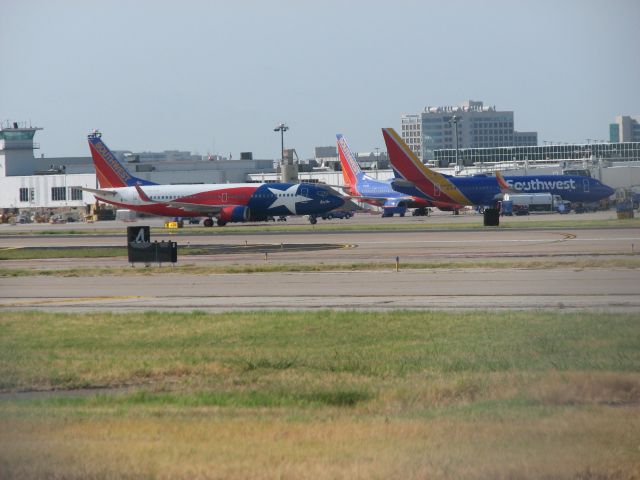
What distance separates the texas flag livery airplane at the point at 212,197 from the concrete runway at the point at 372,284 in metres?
35.7

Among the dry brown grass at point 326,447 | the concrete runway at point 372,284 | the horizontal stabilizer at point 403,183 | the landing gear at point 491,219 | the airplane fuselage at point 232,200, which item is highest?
the horizontal stabilizer at point 403,183

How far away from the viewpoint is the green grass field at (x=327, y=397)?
1298 centimetres

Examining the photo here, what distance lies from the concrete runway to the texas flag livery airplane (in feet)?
117

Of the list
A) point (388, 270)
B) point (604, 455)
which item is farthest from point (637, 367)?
point (388, 270)

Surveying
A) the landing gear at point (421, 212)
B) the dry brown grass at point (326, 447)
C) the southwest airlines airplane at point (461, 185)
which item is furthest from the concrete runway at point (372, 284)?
the landing gear at point (421, 212)

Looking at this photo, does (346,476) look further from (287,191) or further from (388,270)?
(287,191)

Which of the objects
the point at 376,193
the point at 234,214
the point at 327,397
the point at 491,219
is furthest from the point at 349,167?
the point at 327,397

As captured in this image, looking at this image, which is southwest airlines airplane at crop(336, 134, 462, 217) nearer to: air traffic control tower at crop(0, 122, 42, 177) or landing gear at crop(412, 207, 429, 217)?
landing gear at crop(412, 207, 429, 217)

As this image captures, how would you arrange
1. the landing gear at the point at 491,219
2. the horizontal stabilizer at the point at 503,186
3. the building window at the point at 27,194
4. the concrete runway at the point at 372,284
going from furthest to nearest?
the building window at the point at 27,194 < the horizontal stabilizer at the point at 503,186 < the landing gear at the point at 491,219 < the concrete runway at the point at 372,284

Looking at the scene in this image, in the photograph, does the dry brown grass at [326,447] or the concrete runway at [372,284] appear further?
the concrete runway at [372,284]

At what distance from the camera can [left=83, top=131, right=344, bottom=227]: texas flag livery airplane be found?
96812mm

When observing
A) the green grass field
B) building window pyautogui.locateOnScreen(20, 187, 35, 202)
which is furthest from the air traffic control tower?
the green grass field

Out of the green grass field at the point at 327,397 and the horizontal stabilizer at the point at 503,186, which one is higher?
the horizontal stabilizer at the point at 503,186

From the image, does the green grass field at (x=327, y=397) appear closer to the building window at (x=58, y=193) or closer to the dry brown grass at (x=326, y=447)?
the dry brown grass at (x=326, y=447)
